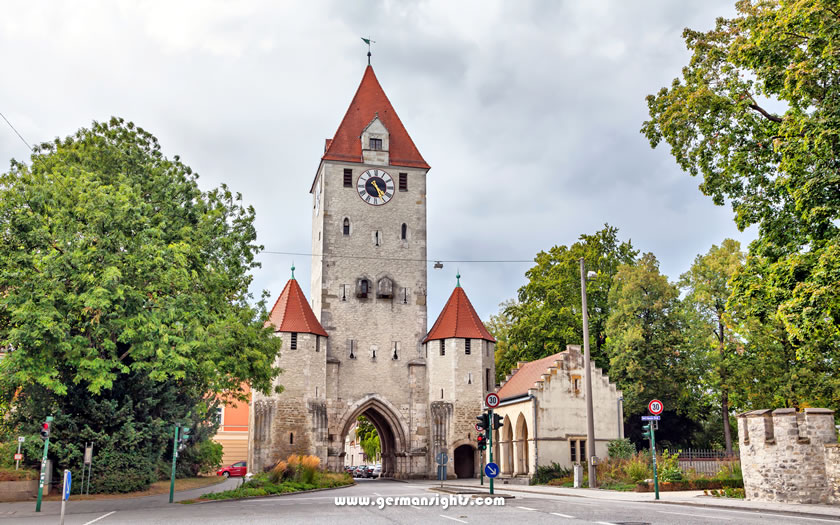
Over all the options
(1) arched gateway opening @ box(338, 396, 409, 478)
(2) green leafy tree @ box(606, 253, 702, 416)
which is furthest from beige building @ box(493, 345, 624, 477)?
(1) arched gateway opening @ box(338, 396, 409, 478)

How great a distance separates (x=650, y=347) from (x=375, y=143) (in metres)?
21.8

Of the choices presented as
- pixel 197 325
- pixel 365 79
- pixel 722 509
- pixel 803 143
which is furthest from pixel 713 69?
pixel 365 79

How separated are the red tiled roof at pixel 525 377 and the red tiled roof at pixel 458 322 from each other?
155 inches

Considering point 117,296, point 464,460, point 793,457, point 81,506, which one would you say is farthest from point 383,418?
point 793,457

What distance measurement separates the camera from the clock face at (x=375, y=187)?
47562mm

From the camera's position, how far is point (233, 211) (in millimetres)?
28922

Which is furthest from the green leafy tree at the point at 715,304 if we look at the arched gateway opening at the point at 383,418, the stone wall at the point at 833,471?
the stone wall at the point at 833,471

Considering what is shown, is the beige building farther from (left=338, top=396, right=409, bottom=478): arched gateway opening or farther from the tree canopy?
the tree canopy

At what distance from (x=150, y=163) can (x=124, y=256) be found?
7.45 m

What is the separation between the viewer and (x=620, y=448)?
32719 millimetres

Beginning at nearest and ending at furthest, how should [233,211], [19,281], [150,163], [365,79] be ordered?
[19,281] < [150,163] < [233,211] < [365,79]

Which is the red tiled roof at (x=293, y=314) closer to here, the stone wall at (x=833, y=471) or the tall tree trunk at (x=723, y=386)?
the tall tree trunk at (x=723, y=386)

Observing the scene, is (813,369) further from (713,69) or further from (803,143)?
(803,143)

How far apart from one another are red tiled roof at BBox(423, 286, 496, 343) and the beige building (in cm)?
797
